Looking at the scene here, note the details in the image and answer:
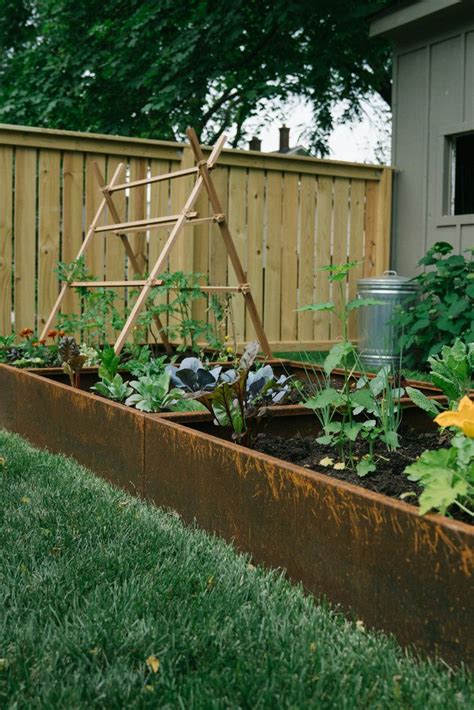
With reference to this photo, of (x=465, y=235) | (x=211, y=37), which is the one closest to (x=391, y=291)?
(x=465, y=235)

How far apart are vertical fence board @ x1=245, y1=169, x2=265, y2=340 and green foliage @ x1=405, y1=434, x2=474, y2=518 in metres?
4.84

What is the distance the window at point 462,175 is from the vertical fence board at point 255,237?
1.59 m

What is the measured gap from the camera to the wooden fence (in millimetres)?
5594

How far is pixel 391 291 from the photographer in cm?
625

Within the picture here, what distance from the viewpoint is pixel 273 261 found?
6.58m

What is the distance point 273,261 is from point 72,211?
5.51 feet

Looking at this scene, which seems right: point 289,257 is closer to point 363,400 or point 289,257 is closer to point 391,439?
point 363,400

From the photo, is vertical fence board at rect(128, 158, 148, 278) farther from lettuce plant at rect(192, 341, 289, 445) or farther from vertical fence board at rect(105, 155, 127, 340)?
lettuce plant at rect(192, 341, 289, 445)

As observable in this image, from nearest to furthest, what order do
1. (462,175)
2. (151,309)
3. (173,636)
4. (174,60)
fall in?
(173,636) → (151,309) → (462,175) → (174,60)

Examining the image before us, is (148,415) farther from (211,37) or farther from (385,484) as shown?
(211,37)

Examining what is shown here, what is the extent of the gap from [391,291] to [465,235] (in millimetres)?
779

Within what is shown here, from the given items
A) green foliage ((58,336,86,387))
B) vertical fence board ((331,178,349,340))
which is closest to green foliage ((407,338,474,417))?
green foliage ((58,336,86,387))

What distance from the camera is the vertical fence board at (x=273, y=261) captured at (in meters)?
6.55

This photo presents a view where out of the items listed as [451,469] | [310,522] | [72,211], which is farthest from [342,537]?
[72,211]
